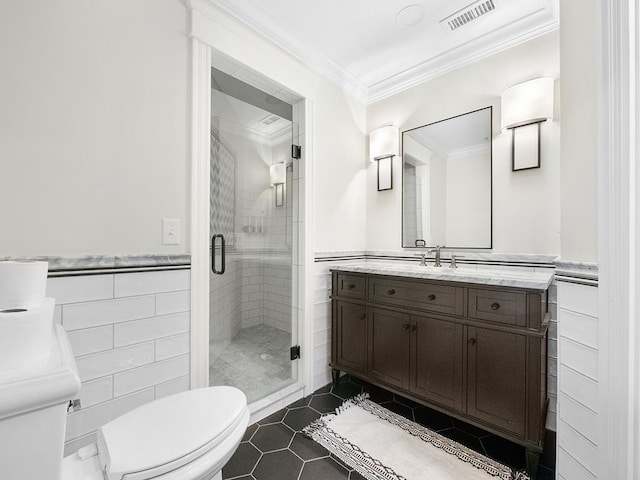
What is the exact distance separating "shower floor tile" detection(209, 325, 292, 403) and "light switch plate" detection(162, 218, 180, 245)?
79 centimetres

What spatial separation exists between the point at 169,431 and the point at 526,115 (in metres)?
2.34

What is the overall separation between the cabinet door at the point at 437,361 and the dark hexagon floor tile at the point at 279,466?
2.61ft

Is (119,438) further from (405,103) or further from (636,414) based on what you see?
(405,103)

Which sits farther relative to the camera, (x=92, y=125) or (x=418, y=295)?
(x=418, y=295)

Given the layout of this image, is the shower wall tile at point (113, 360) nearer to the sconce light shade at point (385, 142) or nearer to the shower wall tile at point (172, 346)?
the shower wall tile at point (172, 346)

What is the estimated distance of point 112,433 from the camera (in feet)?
2.95

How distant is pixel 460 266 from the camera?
211cm

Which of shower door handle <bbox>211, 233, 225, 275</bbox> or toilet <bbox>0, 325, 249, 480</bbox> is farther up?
shower door handle <bbox>211, 233, 225, 275</bbox>

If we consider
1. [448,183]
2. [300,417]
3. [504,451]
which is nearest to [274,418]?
[300,417]

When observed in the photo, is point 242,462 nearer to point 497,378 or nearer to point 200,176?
point 497,378

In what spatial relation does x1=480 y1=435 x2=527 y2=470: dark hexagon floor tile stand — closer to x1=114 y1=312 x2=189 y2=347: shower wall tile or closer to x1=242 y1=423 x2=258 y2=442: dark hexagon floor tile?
x1=242 y1=423 x2=258 y2=442: dark hexagon floor tile

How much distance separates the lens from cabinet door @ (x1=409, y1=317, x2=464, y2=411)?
162cm

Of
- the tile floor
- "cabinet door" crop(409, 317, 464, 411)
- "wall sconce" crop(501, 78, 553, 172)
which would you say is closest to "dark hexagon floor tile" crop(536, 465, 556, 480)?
the tile floor

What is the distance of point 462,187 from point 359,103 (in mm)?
1196
